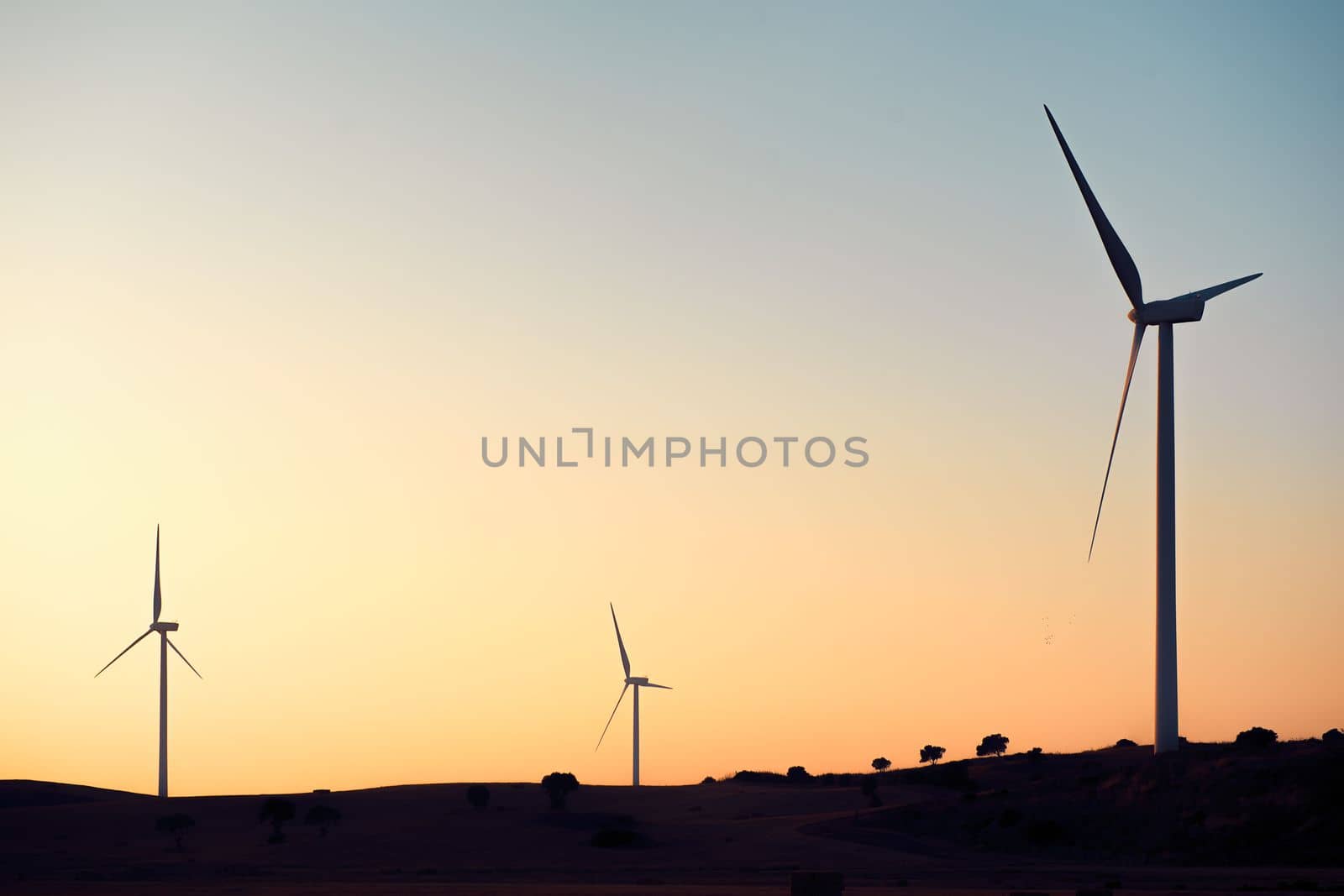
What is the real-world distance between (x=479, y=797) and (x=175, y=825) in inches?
868

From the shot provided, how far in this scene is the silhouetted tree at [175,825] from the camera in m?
107

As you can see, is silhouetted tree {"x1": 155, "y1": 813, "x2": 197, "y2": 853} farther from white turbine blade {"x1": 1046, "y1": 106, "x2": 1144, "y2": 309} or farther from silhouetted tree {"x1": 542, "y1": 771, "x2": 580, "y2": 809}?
white turbine blade {"x1": 1046, "y1": 106, "x2": 1144, "y2": 309}

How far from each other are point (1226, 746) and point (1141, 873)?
2472cm

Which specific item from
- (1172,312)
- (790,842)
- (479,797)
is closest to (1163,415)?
(1172,312)

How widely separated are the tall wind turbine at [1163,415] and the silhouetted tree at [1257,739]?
14.6ft

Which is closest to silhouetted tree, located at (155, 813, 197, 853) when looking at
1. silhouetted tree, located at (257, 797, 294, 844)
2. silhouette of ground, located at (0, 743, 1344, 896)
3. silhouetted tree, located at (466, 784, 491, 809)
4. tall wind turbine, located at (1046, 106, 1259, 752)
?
silhouette of ground, located at (0, 743, 1344, 896)

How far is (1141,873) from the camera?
241ft

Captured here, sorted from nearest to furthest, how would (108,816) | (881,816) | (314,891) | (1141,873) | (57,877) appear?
(314,891)
(1141,873)
(57,877)
(881,816)
(108,816)

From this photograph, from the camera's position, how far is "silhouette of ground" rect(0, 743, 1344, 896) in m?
72.0

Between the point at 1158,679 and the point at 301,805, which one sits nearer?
the point at 1158,679

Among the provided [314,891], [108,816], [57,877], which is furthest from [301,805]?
[314,891]

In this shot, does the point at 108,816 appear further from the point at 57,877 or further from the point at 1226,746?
the point at 1226,746

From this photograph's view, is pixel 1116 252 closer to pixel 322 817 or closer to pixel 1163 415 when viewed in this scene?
pixel 1163 415

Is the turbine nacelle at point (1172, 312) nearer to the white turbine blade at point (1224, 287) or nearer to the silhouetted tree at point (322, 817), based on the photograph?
the white turbine blade at point (1224, 287)
